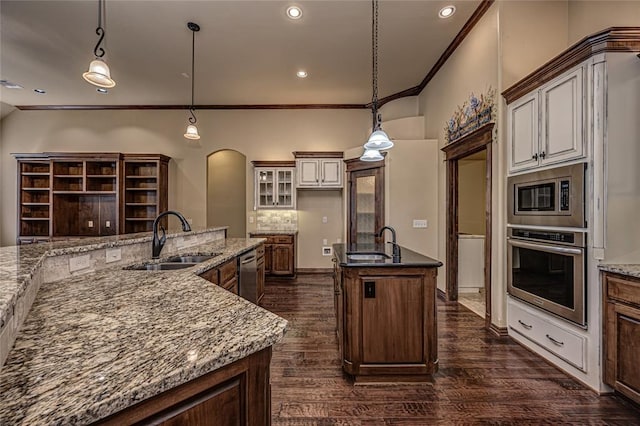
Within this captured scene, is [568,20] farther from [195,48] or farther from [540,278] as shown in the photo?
[195,48]

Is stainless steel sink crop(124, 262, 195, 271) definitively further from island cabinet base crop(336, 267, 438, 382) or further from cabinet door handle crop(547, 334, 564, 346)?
cabinet door handle crop(547, 334, 564, 346)

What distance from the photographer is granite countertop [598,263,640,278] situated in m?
1.89

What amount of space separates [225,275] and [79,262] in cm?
109

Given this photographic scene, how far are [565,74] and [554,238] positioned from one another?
4.33 feet

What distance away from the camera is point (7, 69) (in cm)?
477

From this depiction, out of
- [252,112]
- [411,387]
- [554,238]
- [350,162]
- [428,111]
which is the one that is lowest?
[411,387]

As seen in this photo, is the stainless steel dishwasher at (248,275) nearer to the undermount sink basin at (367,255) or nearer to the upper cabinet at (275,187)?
the undermount sink basin at (367,255)

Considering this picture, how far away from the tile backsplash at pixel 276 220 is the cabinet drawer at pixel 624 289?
5064mm

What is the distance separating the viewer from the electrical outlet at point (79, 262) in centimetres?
178

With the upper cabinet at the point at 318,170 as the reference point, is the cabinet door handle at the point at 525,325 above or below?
below

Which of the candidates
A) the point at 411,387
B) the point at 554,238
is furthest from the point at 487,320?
the point at 411,387

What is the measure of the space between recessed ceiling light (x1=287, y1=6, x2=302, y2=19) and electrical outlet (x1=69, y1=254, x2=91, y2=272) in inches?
127

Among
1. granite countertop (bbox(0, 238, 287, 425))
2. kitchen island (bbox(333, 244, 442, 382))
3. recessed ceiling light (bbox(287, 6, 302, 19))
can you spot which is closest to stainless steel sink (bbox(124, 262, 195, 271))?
granite countertop (bbox(0, 238, 287, 425))

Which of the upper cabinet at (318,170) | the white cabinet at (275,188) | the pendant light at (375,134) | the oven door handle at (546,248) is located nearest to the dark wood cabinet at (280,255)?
the white cabinet at (275,188)
